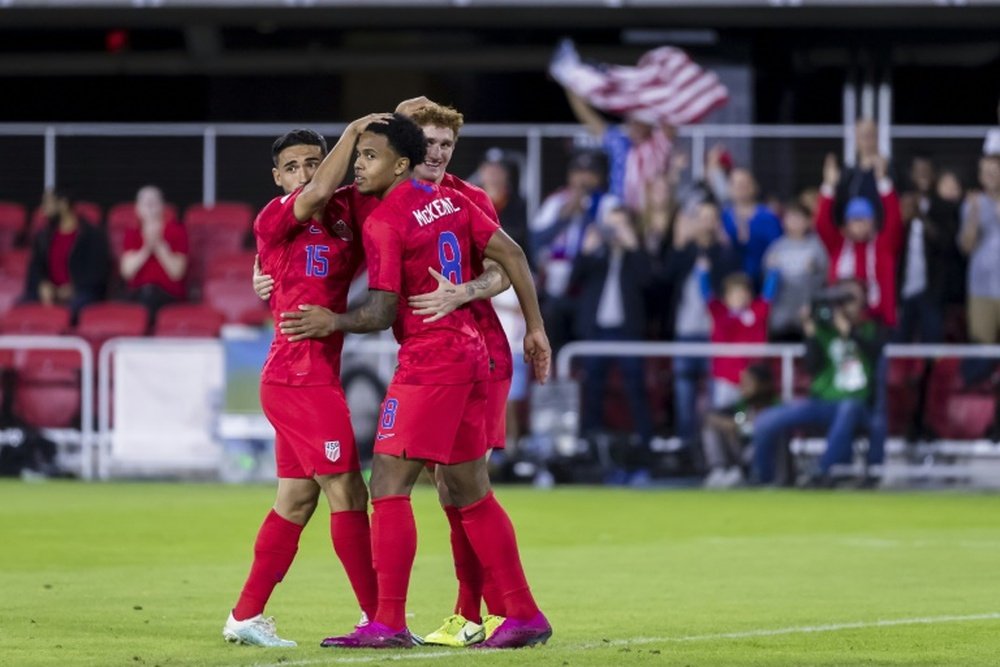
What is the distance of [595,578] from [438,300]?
12.8 feet

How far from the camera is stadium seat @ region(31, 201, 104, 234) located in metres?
22.1

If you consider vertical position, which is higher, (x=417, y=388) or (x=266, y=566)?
(x=417, y=388)

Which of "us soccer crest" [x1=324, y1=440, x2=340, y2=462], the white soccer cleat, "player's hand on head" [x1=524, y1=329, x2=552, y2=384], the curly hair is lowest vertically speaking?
the white soccer cleat

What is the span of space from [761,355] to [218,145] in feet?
22.6

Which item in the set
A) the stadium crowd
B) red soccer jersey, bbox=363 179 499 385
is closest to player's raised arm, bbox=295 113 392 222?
red soccer jersey, bbox=363 179 499 385

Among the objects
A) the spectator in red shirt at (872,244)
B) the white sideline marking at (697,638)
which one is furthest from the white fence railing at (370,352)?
the white sideline marking at (697,638)

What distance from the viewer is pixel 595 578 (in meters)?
11.8

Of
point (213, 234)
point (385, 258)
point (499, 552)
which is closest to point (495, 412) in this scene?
point (499, 552)

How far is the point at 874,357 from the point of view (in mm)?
19172

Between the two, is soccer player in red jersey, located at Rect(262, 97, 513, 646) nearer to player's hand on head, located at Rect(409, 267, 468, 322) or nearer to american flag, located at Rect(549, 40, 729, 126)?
player's hand on head, located at Rect(409, 267, 468, 322)

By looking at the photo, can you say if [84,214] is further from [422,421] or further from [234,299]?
[422,421]

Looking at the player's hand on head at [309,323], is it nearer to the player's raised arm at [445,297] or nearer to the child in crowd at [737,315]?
the player's raised arm at [445,297]

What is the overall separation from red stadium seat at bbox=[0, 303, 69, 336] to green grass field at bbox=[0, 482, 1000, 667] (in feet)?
8.10

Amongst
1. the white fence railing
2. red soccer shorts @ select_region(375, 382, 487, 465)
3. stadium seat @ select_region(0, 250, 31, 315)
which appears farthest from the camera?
stadium seat @ select_region(0, 250, 31, 315)
